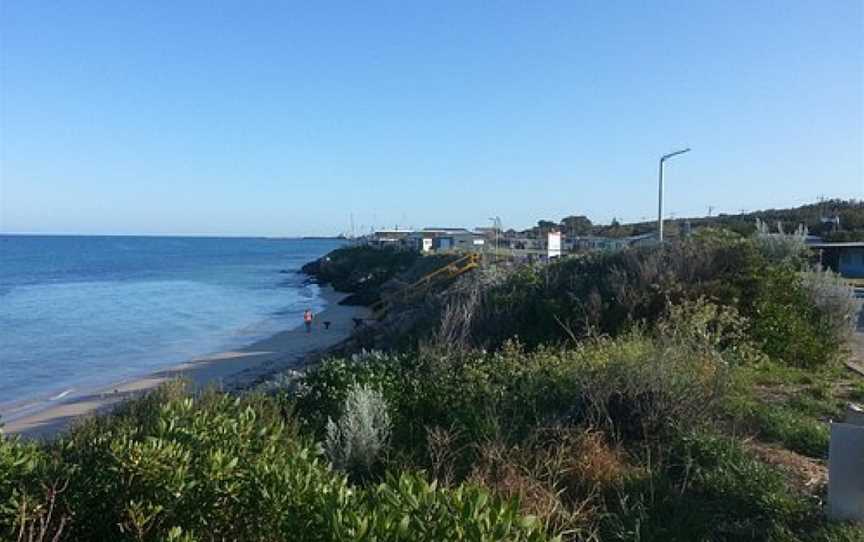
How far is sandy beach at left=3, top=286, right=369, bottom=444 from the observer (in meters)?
15.0

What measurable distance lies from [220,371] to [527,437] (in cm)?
1712

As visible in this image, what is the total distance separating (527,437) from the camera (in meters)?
6.11

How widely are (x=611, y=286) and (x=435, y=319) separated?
160 inches

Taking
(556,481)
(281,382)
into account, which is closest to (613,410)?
(556,481)

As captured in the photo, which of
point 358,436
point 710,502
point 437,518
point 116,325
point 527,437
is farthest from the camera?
point 116,325

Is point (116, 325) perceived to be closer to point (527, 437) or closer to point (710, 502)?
point (527, 437)

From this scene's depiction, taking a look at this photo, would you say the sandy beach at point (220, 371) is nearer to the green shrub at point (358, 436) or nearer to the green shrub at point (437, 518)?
the green shrub at point (358, 436)

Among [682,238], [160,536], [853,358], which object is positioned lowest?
[853,358]

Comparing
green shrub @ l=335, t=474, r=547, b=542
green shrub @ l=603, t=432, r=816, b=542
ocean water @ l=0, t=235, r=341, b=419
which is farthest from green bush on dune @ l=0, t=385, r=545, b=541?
ocean water @ l=0, t=235, r=341, b=419

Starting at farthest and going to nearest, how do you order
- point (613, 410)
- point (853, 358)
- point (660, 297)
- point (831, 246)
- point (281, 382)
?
point (831, 246), point (853, 358), point (660, 297), point (281, 382), point (613, 410)

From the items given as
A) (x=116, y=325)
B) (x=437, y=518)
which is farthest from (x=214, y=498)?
(x=116, y=325)

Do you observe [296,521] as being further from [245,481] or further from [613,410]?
[613,410]

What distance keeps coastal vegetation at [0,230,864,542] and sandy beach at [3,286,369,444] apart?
3.77 meters

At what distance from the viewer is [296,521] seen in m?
3.02
